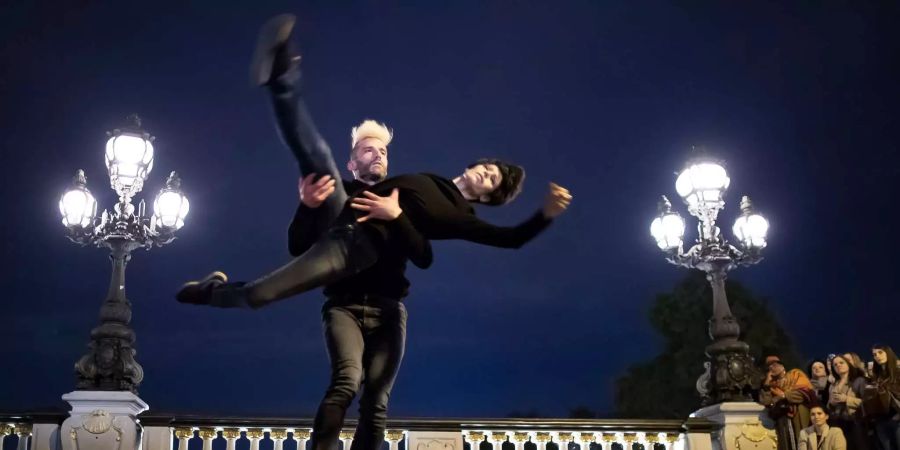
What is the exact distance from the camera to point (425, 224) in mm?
3875

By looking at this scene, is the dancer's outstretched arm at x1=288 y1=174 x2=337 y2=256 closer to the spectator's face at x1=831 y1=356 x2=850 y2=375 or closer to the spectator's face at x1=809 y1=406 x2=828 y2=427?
the spectator's face at x1=809 y1=406 x2=828 y2=427

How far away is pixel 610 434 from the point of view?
9336mm

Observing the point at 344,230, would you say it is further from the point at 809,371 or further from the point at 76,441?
the point at 809,371

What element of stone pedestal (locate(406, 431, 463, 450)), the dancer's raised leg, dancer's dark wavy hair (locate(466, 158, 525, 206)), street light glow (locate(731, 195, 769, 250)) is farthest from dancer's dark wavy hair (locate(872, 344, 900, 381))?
the dancer's raised leg

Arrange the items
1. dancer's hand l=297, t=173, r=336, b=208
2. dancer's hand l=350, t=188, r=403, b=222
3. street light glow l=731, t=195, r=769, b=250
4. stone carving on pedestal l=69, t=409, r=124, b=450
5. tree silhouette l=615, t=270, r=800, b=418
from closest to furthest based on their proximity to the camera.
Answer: dancer's hand l=297, t=173, r=336, b=208 < dancer's hand l=350, t=188, r=403, b=222 < stone carving on pedestal l=69, t=409, r=124, b=450 < street light glow l=731, t=195, r=769, b=250 < tree silhouette l=615, t=270, r=800, b=418

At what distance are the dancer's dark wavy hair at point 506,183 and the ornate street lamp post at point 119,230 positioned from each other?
5790mm

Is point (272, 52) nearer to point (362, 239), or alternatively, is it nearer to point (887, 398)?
point (362, 239)

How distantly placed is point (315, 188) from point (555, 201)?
114cm

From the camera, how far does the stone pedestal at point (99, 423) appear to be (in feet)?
27.6

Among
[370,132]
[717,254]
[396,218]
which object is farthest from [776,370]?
[396,218]

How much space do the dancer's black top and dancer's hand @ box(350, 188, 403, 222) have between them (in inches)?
1.4

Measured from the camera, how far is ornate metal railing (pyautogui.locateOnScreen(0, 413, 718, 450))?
8.59 m

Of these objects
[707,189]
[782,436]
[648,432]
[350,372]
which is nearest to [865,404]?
[782,436]

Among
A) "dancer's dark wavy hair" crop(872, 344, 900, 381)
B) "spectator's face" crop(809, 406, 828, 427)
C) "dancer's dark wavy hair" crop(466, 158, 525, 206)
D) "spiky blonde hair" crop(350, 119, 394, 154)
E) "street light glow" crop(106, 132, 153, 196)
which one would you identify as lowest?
"spectator's face" crop(809, 406, 828, 427)
